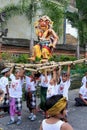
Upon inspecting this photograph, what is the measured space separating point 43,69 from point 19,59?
18.7 ft

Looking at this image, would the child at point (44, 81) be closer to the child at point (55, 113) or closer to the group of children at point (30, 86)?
the group of children at point (30, 86)

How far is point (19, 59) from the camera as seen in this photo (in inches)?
594

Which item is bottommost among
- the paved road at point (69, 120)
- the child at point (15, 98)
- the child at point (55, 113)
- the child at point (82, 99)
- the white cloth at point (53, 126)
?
the paved road at point (69, 120)

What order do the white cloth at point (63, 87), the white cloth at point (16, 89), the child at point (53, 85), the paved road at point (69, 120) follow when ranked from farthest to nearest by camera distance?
the white cloth at point (63, 87), the child at point (53, 85), the white cloth at point (16, 89), the paved road at point (69, 120)

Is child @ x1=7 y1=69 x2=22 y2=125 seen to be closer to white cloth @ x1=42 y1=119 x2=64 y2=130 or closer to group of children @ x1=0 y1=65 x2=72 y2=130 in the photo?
group of children @ x1=0 y1=65 x2=72 y2=130

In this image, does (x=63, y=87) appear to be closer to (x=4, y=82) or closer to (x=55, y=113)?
(x=4, y=82)

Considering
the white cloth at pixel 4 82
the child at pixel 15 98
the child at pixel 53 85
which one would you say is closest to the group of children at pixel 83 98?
the child at pixel 53 85

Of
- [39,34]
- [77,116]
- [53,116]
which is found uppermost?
[39,34]

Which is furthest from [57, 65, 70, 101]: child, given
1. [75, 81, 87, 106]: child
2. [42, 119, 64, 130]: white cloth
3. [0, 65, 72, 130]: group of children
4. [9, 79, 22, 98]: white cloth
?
→ [42, 119, 64, 130]: white cloth

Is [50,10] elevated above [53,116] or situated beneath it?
elevated above

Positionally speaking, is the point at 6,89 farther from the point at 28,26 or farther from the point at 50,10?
the point at 28,26

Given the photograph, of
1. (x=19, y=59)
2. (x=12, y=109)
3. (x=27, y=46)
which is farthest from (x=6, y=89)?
(x=27, y=46)

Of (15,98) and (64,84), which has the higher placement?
(64,84)

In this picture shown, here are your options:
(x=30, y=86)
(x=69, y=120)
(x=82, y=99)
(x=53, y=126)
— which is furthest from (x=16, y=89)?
(x=53, y=126)
